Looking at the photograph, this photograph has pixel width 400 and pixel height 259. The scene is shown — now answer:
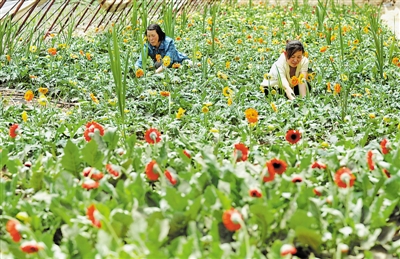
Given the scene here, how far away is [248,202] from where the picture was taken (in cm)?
175

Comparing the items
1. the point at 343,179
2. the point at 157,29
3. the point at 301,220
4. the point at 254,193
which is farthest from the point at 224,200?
the point at 157,29

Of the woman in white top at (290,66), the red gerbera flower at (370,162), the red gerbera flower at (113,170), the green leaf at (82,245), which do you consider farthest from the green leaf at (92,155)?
the woman in white top at (290,66)

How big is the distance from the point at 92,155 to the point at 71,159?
0.25 ft

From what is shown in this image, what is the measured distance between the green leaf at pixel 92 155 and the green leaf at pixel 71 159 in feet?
0.09

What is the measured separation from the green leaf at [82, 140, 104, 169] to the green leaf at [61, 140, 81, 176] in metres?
0.03

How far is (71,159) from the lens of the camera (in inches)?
81.7

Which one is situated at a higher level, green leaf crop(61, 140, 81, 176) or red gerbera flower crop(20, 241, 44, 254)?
green leaf crop(61, 140, 81, 176)

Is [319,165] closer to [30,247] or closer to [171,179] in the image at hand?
[171,179]

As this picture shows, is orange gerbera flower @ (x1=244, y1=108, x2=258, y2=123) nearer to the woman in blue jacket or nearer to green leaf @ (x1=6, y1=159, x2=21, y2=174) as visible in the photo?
green leaf @ (x1=6, y1=159, x2=21, y2=174)

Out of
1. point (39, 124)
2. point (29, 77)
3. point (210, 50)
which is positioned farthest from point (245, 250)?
point (210, 50)

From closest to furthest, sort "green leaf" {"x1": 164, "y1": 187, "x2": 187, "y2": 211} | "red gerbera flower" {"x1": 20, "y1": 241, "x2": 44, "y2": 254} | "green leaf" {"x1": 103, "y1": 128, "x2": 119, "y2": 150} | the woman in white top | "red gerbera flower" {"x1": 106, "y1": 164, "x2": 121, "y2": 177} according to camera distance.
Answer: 1. "red gerbera flower" {"x1": 20, "y1": 241, "x2": 44, "y2": 254}
2. "green leaf" {"x1": 164, "y1": 187, "x2": 187, "y2": 211}
3. "red gerbera flower" {"x1": 106, "y1": 164, "x2": 121, "y2": 177}
4. "green leaf" {"x1": 103, "y1": 128, "x2": 119, "y2": 150}
5. the woman in white top

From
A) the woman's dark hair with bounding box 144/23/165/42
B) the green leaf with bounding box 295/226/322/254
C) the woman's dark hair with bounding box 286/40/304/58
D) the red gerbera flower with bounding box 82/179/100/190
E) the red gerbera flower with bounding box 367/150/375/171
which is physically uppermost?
the woman's dark hair with bounding box 144/23/165/42

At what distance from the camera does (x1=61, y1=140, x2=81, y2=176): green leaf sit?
2.06m

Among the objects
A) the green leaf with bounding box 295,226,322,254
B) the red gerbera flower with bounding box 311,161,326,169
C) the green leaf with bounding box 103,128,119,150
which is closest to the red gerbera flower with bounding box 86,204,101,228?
the green leaf with bounding box 295,226,322,254
